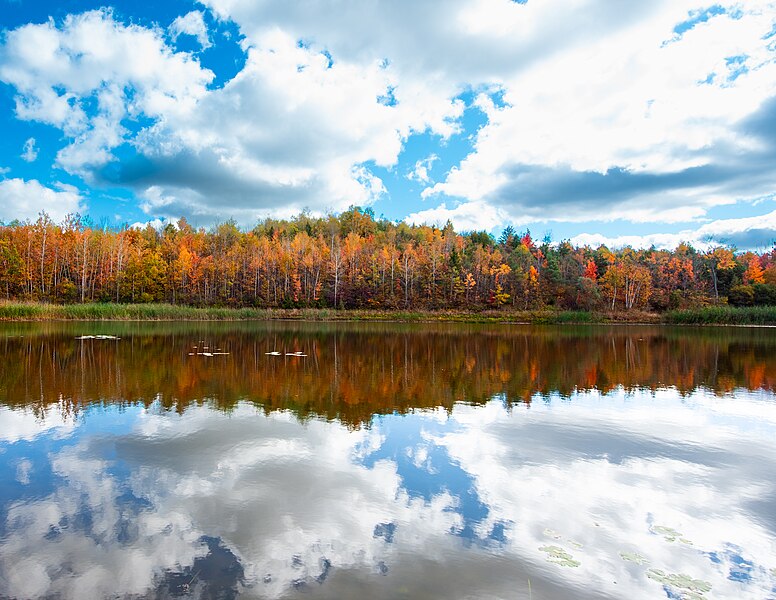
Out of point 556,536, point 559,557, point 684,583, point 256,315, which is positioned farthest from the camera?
point 256,315

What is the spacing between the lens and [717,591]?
4523 millimetres

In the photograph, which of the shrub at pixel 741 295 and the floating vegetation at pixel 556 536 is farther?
the shrub at pixel 741 295

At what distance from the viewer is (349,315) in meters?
60.6

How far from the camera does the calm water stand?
15.1ft

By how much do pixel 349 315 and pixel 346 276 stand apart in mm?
14973

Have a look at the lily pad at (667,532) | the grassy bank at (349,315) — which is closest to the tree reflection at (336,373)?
the lily pad at (667,532)

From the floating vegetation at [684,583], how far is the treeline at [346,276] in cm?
6429

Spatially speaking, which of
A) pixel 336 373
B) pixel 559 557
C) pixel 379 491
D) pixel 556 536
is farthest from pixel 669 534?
pixel 336 373

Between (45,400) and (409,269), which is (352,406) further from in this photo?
(409,269)

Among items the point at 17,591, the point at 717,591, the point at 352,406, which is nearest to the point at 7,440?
the point at 17,591

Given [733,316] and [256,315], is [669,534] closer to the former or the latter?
[256,315]

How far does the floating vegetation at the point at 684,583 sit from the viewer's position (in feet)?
14.7

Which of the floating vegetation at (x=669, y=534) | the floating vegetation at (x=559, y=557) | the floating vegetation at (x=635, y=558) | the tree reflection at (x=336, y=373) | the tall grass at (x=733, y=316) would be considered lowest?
the floating vegetation at (x=669, y=534)

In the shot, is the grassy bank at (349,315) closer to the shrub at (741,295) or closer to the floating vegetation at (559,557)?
the shrub at (741,295)
